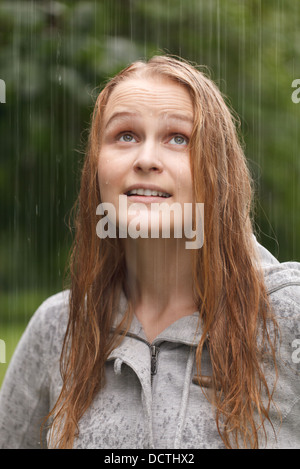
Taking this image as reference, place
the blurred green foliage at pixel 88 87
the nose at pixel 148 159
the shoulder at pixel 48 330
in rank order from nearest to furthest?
the nose at pixel 148 159
the shoulder at pixel 48 330
the blurred green foliage at pixel 88 87

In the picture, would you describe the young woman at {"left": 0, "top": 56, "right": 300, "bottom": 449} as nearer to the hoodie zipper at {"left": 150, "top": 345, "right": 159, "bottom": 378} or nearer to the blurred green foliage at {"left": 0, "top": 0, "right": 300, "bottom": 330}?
the hoodie zipper at {"left": 150, "top": 345, "right": 159, "bottom": 378}

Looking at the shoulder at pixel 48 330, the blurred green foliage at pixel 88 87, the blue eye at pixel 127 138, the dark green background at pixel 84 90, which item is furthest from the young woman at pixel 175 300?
the blurred green foliage at pixel 88 87

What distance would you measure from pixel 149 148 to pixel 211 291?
37 centimetres

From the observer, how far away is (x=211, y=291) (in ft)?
5.49

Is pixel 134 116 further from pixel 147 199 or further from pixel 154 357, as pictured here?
pixel 154 357

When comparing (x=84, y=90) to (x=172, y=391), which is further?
(x=84, y=90)

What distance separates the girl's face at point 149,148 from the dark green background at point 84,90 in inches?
79.6

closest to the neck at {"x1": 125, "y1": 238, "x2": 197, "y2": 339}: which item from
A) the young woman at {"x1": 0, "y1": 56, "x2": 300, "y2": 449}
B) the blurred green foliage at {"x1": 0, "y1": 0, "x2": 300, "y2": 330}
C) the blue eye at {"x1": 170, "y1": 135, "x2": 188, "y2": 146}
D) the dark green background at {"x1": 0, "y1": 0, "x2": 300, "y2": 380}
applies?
the young woman at {"x1": 0, "y1": 56, "x2": 300, "y2": 449}

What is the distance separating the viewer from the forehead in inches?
65.2

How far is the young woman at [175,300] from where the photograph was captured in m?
1.64

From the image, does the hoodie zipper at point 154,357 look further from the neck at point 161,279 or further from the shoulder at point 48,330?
the shoulder at point 48,330

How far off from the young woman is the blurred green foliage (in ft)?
7.20

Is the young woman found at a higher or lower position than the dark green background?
lower

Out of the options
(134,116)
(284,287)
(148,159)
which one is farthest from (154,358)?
(134,116)
